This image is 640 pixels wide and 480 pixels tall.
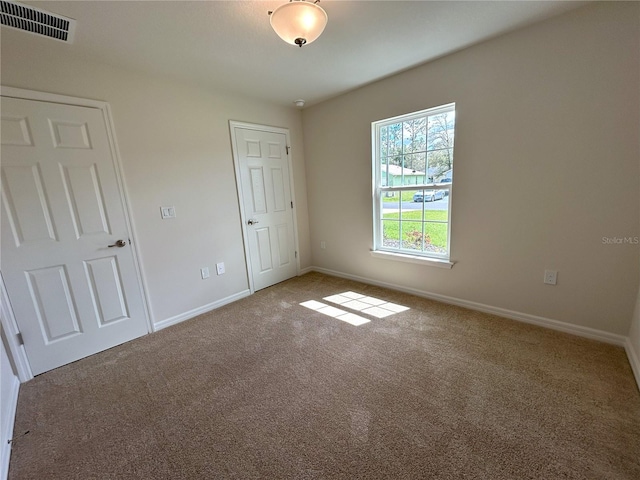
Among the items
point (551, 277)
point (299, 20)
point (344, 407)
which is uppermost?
point (299, 20)

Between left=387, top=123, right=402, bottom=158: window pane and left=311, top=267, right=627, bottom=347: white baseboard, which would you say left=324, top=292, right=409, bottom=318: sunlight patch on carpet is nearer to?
left=311, top=267, right=627, bottom=347: white baseboard

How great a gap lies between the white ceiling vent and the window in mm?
2666

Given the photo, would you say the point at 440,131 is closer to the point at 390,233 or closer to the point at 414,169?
the point at 414,169

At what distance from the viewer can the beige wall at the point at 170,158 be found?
6.56 feet

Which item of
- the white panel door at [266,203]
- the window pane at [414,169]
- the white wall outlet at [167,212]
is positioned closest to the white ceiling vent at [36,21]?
the white wall outlet at [167,212]

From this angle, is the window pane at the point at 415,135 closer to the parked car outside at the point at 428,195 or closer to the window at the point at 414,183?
the window at the point at 414,183

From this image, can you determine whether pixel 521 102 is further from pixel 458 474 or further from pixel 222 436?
pixel 222 436

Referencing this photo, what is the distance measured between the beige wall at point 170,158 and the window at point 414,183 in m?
1.61

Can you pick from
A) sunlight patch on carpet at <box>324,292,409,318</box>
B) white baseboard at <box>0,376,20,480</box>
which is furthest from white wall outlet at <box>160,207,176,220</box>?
sunlight patch on carpet at <box>324,292,409,318</box>

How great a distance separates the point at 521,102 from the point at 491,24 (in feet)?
2.06

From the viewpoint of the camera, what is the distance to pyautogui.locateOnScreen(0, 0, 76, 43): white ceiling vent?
156cm

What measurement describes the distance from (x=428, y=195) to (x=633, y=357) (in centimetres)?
191

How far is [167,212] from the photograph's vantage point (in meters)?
2.63

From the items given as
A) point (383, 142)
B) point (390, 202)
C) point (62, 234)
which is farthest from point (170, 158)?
point (390, 202)
